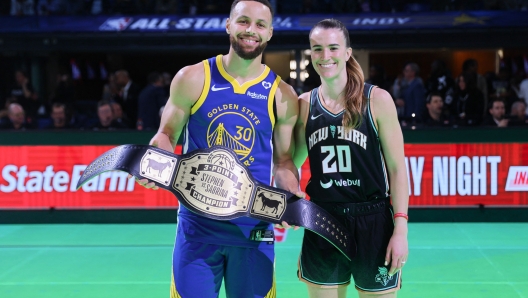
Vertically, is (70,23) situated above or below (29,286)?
above

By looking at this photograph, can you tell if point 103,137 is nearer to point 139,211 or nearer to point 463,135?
point 139,211

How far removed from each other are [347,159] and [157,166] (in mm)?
1034

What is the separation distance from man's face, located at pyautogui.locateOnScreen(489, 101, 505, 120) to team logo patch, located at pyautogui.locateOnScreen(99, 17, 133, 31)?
8.82m

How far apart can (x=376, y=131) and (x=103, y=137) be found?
6083mm

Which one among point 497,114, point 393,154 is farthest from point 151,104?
point 393,154

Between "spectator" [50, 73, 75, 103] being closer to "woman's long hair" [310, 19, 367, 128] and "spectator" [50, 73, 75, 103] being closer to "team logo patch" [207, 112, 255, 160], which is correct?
"team logo patch" [207, 112, 255, 160]

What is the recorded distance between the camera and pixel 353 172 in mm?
3617

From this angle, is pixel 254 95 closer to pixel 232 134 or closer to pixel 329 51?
pixel 232 134

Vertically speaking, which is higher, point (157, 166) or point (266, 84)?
point (266, 84)

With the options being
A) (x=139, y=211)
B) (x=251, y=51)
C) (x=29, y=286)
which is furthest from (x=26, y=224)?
(x=251, y=51)

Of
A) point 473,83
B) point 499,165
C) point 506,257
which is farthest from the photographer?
point 473,83

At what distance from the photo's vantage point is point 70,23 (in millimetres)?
15562

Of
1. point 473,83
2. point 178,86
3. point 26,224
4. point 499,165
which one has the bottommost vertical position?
point 26,224

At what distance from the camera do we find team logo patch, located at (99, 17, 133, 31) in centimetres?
1509
